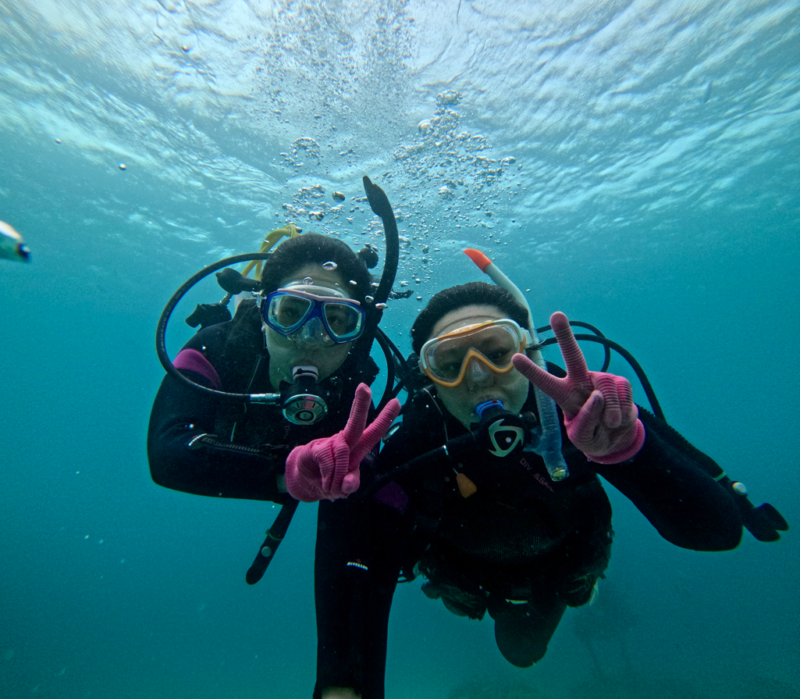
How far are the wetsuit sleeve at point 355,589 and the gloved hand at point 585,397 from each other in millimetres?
1905

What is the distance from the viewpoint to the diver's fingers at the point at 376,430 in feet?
5.47

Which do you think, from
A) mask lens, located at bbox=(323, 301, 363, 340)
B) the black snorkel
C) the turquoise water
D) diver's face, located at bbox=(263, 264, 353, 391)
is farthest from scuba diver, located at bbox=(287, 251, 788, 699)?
the turquoise water

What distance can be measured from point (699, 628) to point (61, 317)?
2699 inches

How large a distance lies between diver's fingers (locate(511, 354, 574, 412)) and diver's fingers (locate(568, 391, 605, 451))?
0.09m

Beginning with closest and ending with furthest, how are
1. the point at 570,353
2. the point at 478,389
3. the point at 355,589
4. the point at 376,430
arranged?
the point at 570,353 → the point at 376,430 → the point at 478,389 → the point at 355,589

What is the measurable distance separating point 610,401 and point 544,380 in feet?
1.02

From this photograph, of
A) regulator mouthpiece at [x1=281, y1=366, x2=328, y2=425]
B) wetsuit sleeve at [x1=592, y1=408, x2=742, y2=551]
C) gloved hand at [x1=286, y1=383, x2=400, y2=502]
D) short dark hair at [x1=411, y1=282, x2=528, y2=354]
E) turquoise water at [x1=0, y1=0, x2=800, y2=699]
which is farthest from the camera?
turquoise water at [x1=0, y1=0, x2=800, y2=699]

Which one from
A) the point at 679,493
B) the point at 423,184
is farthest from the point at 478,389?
the point at 423,184

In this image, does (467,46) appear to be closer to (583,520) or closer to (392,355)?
(392,355)

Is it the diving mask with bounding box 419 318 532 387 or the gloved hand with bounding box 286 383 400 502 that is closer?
the gloved hand with bounding box 286 383 400 502

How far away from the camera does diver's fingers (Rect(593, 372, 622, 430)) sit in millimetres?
1607

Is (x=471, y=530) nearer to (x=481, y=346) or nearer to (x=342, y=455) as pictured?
(x=481, y=346)

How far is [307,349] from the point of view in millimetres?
3176

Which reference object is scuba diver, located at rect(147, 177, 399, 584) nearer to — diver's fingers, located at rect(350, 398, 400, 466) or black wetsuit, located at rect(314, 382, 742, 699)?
black wetsuit, located at rect(314, 382, 742, 699)
